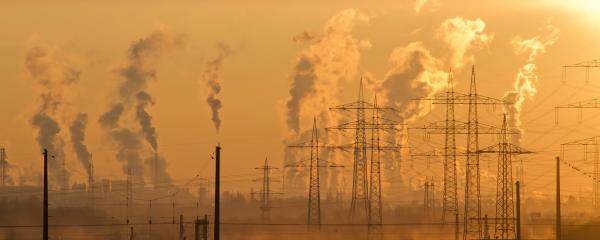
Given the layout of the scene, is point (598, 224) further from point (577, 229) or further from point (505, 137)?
point (505, 137)

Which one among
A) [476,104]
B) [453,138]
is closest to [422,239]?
[453,138]

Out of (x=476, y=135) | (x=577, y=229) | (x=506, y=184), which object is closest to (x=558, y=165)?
(x=506, y=184)

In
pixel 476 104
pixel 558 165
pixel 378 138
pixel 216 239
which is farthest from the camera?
pixel 378 138

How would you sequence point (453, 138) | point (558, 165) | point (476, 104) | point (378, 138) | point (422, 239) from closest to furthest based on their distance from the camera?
1. point (558, 165)
2. point (476, 104)
3. point (453, 138)
4. point (378, 138)
5. point (422, 239)

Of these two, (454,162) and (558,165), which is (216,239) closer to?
(558,165)

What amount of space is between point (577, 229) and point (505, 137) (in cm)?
6073

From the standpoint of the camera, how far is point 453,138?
142125 mm

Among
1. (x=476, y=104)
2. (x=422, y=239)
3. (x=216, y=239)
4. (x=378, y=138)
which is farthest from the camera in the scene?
(x=422, y=239)

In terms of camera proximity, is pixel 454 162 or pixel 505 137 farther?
pixel 454 162

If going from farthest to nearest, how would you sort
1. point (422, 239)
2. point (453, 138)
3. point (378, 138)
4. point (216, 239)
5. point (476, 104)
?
point (422, 239) < point (378, 138) < point (453, 138) < point (476, 104) < point (216, 239)

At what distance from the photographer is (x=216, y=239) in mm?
87375

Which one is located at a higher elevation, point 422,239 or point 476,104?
point 476,104

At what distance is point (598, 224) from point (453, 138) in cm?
3726

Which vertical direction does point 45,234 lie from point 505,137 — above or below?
below
